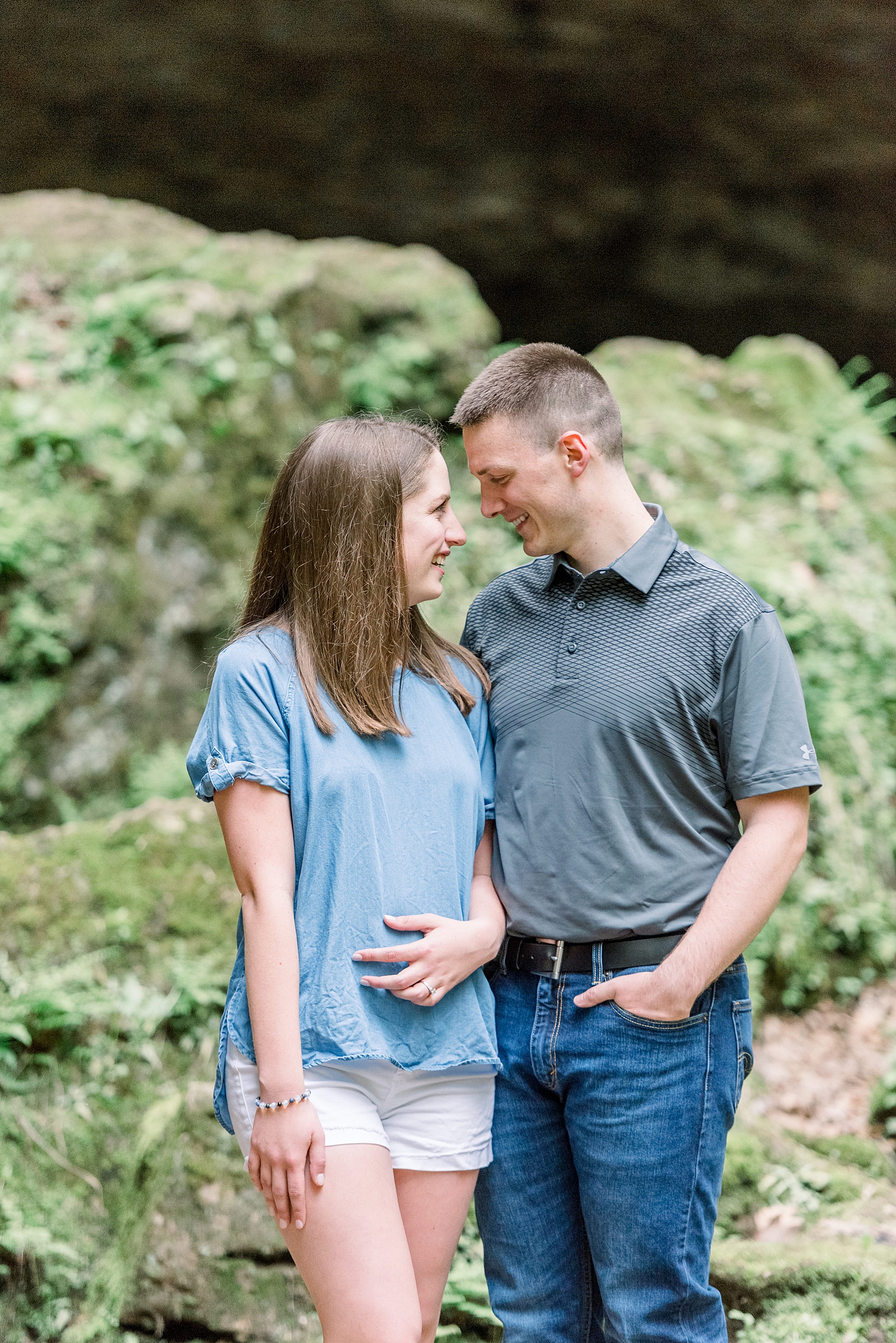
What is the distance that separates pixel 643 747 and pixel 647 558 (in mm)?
399

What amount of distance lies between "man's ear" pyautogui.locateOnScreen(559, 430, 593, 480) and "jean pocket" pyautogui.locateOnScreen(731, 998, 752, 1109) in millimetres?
1128

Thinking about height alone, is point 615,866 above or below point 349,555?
below

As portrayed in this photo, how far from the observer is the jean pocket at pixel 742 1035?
2.18 meters

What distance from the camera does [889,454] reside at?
7348mm

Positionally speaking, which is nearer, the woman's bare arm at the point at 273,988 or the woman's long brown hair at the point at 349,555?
the woman's bare arm at the point at 273,988

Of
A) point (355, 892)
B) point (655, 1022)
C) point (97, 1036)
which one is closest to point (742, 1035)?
point (655, 1022)

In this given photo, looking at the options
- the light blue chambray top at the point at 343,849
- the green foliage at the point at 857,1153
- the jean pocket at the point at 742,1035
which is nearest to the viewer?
the light blue chambray top at the point at 343,849

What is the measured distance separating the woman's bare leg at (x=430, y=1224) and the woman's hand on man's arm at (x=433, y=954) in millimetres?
332

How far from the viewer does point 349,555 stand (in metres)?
2.14

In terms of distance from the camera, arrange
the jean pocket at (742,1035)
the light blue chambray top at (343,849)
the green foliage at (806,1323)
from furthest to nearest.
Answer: the green foliage at (806,1323) < the jean pocket at (742,1035) < the light blue chambray top at (343,849)

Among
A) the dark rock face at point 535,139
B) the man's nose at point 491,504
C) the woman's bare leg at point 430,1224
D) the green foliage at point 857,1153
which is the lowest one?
the green foliage at point 857,1153

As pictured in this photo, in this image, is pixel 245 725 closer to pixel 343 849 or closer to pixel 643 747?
pixel 343 849

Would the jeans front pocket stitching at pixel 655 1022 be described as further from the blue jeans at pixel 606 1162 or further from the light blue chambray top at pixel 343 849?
the light blue chambray top at pixel 343 849

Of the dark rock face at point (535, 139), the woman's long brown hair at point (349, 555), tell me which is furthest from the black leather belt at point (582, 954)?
the dark rock face at point (535, 139)
